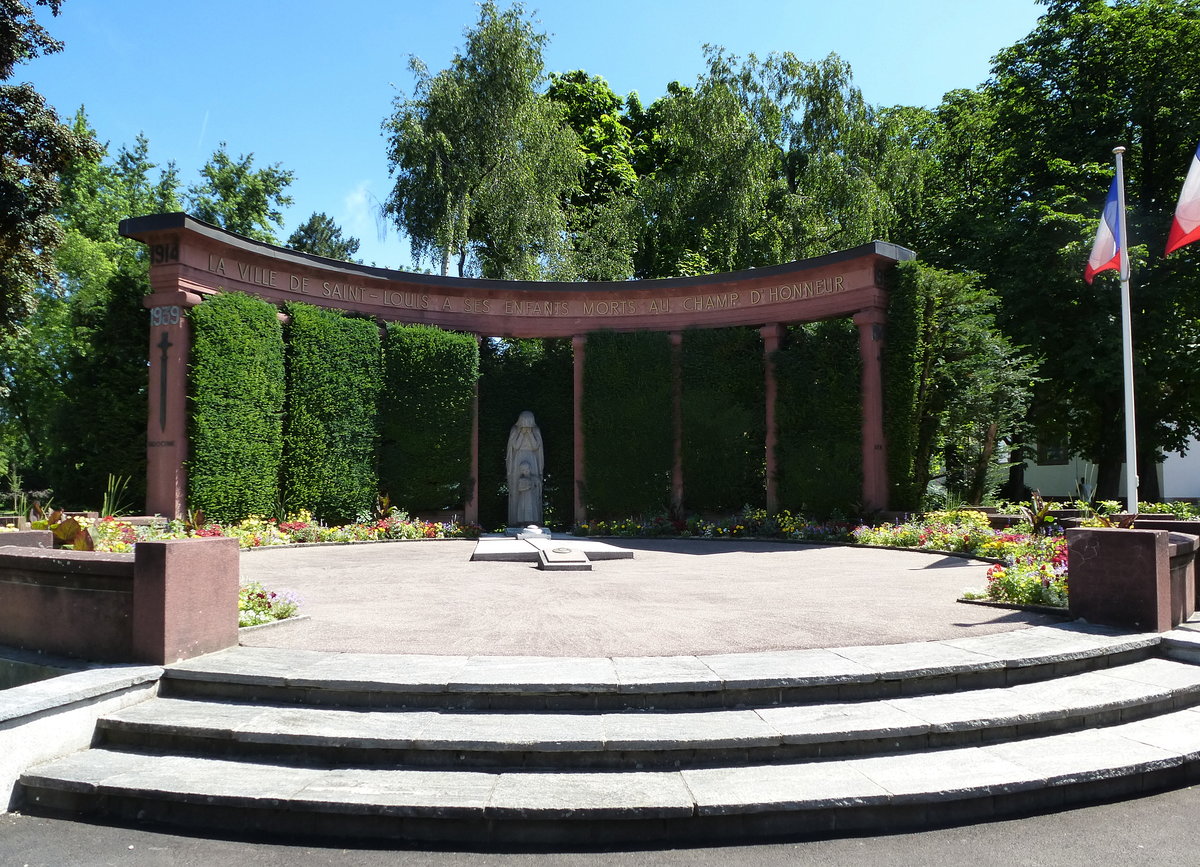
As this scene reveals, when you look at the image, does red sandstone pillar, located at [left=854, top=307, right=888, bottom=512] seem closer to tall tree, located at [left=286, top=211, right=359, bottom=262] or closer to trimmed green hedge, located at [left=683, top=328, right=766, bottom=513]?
trimmed green hedge, located at [left=683, top=328, right=766, bottom=513]

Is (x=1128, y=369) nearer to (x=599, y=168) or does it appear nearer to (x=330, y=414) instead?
(x=330, y=414)

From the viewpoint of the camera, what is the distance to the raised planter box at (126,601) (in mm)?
5711

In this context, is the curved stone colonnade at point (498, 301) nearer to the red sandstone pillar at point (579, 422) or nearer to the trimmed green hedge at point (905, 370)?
the red sandstone pillar at point (579, 422)

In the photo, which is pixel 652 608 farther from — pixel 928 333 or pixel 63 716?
pixel 928 333

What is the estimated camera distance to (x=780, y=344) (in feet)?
65.7

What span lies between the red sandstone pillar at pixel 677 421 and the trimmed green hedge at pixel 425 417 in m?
5.49

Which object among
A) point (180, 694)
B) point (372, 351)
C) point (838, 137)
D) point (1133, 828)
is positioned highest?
point (838, 137)

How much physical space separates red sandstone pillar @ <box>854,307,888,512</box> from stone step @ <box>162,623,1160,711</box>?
12141 millimetres

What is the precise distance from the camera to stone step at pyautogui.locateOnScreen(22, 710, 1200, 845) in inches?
160

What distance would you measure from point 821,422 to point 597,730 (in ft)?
50.6

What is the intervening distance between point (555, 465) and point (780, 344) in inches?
280

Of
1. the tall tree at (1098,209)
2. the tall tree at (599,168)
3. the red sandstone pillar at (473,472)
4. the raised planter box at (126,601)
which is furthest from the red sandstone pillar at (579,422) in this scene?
the raised planter box at (126,601)

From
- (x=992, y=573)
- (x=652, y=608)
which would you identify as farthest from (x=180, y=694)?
(x=992, y=573)

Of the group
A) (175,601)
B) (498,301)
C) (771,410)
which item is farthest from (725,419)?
(175,601)
